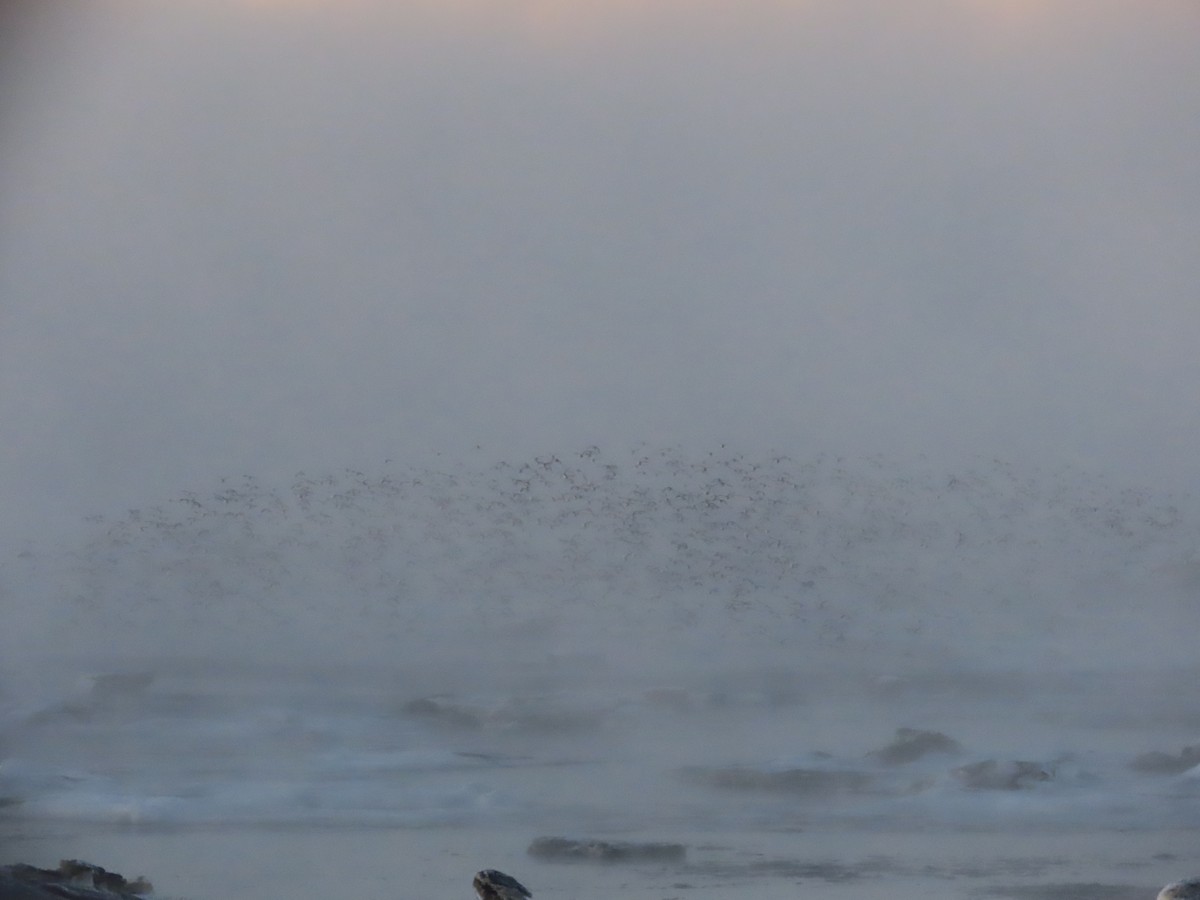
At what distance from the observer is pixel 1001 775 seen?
5.50 metres

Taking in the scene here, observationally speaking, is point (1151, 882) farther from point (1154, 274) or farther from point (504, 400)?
point (504, 400)

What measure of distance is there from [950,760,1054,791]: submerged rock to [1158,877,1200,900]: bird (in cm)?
65

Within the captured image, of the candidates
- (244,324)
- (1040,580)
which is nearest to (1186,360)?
(1040,580)

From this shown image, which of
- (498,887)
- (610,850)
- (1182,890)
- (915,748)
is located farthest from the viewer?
(915,748)

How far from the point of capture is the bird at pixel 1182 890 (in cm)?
516

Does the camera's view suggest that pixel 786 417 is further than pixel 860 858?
Yes

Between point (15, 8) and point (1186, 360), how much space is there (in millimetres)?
5995

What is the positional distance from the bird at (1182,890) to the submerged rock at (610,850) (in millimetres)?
2105

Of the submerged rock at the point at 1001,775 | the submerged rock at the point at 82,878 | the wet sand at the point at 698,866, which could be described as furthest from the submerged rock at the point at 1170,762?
the submerged rock at the point at 82,878

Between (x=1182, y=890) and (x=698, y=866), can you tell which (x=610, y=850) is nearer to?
(x=698, y=866)

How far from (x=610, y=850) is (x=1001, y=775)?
6.03 feet

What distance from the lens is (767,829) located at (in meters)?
5.44

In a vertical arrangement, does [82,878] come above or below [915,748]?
below

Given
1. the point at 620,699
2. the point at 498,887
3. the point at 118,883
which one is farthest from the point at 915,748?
the point at 118,883
